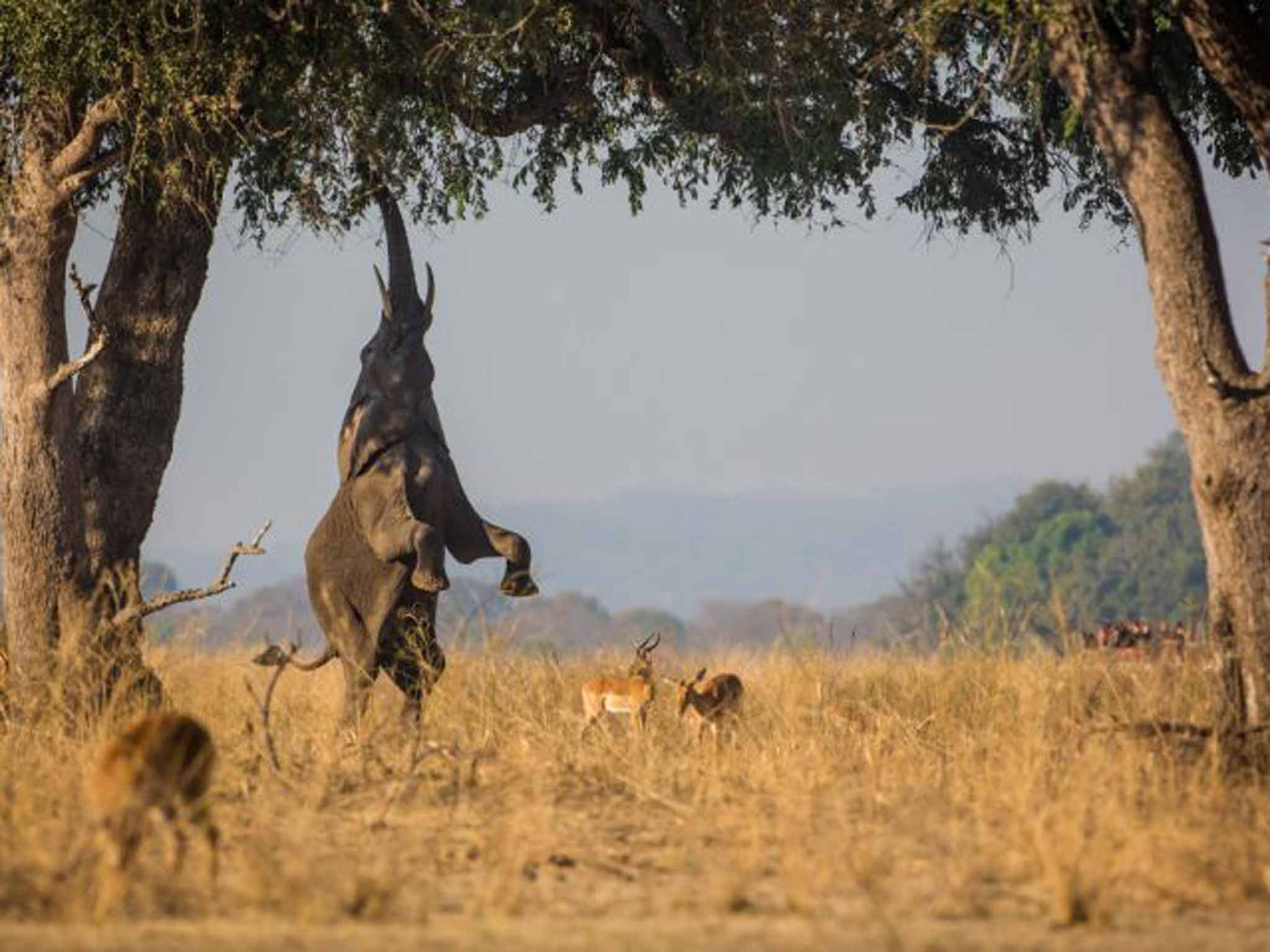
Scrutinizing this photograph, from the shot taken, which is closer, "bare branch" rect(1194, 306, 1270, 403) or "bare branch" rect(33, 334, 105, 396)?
"bare branch" rect(1194, 306, 1270, 403)

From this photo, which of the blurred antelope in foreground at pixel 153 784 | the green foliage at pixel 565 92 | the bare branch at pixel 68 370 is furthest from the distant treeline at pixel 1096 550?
the blurred antelope in foreground at pixel 153 784

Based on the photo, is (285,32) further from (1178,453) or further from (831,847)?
(1178,453)

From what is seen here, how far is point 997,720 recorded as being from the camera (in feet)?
41.6

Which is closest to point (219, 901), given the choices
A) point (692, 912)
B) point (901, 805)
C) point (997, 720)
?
point (692, 912)

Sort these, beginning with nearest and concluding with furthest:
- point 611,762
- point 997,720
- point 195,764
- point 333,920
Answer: point 333,920 → point 195,764 → point 611,762 → point 997,720

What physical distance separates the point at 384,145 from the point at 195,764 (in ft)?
25.9

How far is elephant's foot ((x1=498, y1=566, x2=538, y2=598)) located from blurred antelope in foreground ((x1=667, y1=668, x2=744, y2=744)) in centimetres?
175

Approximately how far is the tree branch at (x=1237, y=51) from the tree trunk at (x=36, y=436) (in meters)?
7.36

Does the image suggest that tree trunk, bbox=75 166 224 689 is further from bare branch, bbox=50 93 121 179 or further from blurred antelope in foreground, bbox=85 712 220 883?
blurred antelope in foreground, bbox=85 712 220 883

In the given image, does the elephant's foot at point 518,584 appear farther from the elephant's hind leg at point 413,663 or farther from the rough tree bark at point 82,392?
the rough tree bark at point 82,392

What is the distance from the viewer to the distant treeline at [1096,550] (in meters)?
66.5

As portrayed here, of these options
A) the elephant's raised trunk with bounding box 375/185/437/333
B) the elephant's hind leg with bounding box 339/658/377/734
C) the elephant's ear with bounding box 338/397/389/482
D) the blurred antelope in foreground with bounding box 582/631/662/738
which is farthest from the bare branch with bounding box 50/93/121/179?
the blurred antelope in foreground with bounding box 582/631/662/738

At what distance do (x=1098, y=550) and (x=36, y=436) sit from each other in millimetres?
60061

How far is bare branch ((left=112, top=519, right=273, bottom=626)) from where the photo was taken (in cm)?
1403
